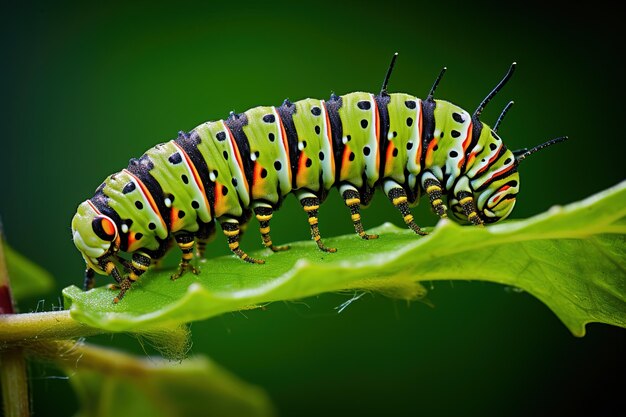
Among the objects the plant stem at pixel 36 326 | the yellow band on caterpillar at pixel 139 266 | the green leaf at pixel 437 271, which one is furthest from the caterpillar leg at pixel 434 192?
the plant stem at pixel 36 326

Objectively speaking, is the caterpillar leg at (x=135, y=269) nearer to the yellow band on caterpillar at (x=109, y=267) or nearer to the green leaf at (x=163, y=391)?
the yellow band on caterpillar at (x=109, y=267)

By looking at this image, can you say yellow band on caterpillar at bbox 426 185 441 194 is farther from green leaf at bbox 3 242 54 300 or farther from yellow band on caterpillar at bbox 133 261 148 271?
green leaf at bbox 3 242 54 300

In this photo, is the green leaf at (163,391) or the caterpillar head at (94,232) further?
the green leaf at (163,391)

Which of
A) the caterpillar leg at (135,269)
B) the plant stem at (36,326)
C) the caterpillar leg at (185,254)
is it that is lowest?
the caterpillar leg at (135,269)

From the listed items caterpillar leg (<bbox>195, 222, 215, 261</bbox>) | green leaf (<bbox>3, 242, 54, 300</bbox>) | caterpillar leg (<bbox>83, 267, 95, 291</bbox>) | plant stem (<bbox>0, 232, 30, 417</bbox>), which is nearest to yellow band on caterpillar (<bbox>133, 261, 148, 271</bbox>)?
caterpillar leg (<bbox>195, 222, 215, 261</bbox>)

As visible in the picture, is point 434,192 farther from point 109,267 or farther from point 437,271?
point 109,267

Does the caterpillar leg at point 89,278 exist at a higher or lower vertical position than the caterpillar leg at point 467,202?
lower

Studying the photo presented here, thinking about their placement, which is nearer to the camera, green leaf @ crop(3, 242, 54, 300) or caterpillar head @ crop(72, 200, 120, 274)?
caterpillar head @ crop(72, 200, 120, 274)
